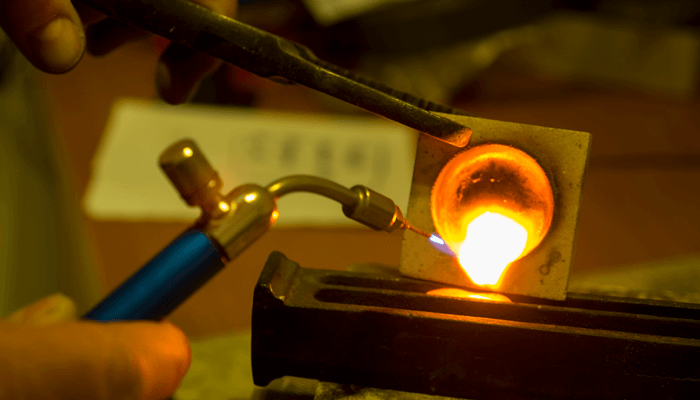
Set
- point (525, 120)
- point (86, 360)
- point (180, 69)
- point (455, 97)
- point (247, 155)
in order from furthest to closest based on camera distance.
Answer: point (455, 97) → point (525, 120) → point (247, 155) → point (180, 69) → point (86, 360)

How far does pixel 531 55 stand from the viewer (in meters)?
1.34

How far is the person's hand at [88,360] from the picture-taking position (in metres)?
0.32

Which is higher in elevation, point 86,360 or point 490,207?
point 490,207

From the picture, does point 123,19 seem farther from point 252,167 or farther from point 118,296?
point 252,167

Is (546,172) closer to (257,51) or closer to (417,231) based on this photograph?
(417,231)

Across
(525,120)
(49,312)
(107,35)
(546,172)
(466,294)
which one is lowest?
(49,312)

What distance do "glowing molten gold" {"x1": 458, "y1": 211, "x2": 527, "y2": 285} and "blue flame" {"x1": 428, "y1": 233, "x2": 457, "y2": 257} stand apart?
10mm

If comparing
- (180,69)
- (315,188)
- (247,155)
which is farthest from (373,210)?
(247,155)

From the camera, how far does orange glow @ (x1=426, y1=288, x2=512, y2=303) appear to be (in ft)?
1.30

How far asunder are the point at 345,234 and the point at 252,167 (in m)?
0.26

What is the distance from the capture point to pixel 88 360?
0.33m

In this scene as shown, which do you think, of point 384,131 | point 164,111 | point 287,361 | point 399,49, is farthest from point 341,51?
point 287,361

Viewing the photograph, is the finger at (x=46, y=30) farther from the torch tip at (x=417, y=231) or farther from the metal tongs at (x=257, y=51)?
the torch tip at (x=417, y=231)

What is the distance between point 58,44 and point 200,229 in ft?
0.81
